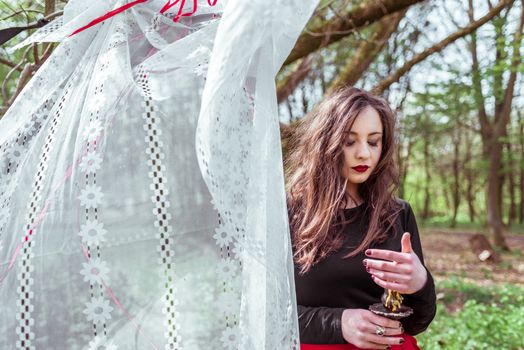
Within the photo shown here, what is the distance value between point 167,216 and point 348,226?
80 centimetres

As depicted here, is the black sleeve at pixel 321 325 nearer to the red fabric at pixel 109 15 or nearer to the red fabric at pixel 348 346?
the red fabric at pixel 348 346

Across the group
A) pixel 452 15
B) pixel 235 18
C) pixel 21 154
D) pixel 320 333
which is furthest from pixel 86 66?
pixel 452 15

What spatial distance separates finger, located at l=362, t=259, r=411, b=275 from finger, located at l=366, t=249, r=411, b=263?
0.03 ft

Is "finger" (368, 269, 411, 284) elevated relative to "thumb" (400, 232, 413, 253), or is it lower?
lower

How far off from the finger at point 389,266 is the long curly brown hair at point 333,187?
0.32m

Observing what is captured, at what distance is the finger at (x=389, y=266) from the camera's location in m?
1.29

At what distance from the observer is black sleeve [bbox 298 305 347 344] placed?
5.07 feet

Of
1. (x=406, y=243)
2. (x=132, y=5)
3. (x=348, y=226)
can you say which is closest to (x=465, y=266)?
(x=348, y=226)

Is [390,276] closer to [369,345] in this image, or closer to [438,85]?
[369,345]

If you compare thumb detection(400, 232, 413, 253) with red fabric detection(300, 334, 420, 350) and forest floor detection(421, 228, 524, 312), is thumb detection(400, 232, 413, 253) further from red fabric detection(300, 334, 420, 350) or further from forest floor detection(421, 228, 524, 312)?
forest floor detection(421, 228, 524, 312)

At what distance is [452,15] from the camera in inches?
323

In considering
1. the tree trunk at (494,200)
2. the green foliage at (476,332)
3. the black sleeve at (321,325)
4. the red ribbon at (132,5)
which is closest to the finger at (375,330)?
the black sleeve at (321,325)

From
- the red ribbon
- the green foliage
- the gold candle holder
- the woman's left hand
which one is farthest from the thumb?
the green foliage

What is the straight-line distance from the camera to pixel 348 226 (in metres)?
1.73
